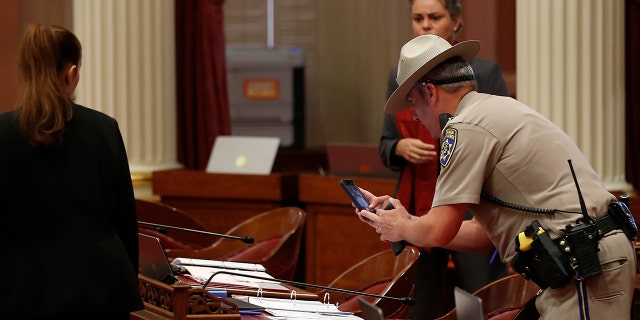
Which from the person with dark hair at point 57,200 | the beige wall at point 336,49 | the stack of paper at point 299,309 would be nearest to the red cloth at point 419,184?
the stack of paper at point 299,309

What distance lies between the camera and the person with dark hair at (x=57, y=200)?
8.62 ft

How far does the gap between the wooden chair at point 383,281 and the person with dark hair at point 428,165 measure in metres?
0.25

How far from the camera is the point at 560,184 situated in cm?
281

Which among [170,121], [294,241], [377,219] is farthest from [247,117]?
[377,219]

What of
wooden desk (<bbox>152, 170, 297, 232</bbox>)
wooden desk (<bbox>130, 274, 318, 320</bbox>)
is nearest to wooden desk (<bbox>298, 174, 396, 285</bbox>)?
wooden desk (<bbox>152, 170, 297, 232</bbox>)

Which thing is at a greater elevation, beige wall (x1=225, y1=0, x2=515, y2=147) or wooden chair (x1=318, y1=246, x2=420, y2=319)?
beige wall (x1=225, y1=0, x2=515, y2=147)

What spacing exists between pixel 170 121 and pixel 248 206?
785 millimetres

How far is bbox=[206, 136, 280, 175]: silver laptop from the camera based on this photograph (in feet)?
20.6

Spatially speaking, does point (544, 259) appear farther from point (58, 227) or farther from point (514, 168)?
point (58, 227)

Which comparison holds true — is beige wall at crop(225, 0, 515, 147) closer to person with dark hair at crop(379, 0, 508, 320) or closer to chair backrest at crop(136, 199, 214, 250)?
chair backrest at crop(136, 199, 214, 250)

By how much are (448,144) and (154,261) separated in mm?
1096

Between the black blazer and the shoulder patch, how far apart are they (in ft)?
2.73

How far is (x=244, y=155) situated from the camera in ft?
20.9

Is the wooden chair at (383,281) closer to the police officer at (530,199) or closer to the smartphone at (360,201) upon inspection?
the smartphone at (360,201)
